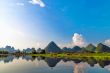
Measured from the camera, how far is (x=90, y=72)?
3866cm
